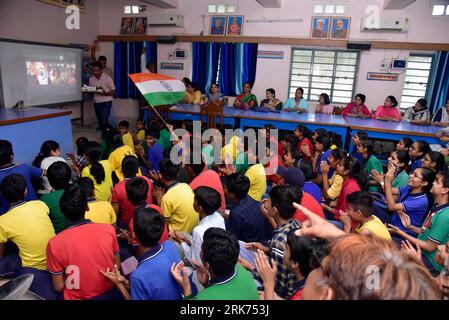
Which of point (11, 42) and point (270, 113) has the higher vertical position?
Answer: point (11, 42)

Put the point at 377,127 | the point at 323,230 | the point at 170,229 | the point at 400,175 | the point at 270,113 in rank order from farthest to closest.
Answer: the point at 270,113, the point at 377,127, the point at 400,175, the point at 170,229, the point at 323,230

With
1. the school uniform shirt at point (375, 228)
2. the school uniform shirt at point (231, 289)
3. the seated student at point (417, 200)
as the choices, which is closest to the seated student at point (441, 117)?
the seated student at point (417, 200)

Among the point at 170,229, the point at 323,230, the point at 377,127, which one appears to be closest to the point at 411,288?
the point at 323,230

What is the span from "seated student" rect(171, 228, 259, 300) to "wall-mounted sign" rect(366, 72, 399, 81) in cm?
636

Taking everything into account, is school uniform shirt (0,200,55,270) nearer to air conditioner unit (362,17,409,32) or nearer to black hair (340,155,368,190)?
black hair (340,155,368,190)

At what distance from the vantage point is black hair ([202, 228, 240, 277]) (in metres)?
1.32

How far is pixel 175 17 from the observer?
7422 millimetres

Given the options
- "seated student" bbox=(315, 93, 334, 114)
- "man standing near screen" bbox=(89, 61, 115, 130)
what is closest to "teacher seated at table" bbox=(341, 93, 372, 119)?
"seated student" bbox=(315, 93, 334, 114)

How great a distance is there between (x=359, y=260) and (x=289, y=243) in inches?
30.2

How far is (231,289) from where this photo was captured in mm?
1277

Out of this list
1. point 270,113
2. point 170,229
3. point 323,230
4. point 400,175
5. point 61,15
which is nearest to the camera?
point 323,230

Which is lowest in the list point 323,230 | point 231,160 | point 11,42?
point 231,160

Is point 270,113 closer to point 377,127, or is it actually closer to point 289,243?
point 377,127

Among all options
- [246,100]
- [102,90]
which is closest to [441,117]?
[246,100]
